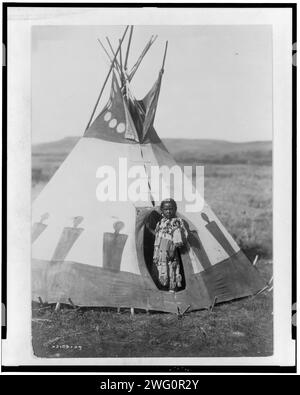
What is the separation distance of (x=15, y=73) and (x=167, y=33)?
1253 millimetres

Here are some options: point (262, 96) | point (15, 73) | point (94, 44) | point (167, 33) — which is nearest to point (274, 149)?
point (262, 96)

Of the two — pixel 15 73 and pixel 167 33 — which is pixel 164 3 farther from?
pixel 15 73

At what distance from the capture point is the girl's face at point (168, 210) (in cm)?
452

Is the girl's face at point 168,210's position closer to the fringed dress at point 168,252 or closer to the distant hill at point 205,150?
the fringed dress at point 168,252

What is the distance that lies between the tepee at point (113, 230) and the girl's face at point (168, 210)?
0.06 meters

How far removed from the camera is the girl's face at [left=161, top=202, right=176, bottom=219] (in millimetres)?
4520

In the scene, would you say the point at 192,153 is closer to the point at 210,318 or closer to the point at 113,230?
the point at 113,230

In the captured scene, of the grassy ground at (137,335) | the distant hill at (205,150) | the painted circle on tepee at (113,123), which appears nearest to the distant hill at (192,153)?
the distant hill at (205,150)

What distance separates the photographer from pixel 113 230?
14.8 ft

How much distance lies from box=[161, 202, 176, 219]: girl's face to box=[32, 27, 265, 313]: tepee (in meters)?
0.06

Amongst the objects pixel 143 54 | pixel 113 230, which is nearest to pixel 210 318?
pixel 113 230

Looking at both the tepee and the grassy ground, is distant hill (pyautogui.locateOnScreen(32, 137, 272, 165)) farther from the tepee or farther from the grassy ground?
the grassy ground

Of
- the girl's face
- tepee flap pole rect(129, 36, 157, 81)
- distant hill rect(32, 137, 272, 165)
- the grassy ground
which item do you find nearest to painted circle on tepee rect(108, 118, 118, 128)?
distant hill rect(32, 137, 272, 165)

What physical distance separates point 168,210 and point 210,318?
923 mm
